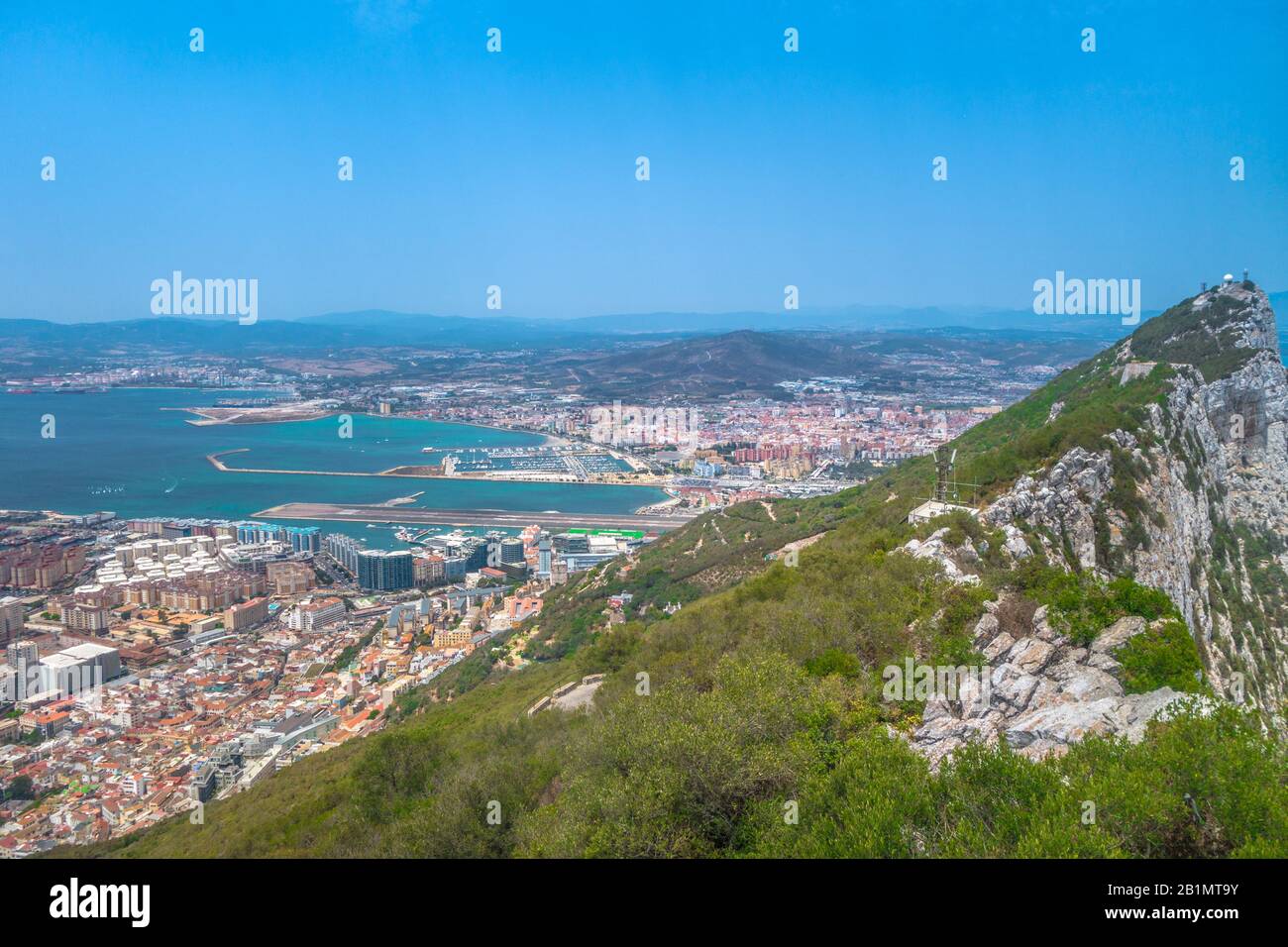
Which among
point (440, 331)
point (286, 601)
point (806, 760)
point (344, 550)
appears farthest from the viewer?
point (440, 331)

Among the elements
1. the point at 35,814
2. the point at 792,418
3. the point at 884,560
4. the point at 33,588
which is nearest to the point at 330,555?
the point at 33,588

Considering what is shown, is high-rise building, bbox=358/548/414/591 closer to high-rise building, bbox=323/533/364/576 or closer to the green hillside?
high-rise building, bbox=323/533/364/576

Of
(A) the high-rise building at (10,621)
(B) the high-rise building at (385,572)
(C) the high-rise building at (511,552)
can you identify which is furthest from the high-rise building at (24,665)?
(C) the high-rise building at (511,552)

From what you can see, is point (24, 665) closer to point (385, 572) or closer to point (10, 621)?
point (10, 621)

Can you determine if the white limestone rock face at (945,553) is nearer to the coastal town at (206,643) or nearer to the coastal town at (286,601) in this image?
the coastal town at (286,601)

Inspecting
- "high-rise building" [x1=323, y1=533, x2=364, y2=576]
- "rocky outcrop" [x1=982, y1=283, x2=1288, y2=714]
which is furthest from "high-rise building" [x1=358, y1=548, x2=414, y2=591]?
"rocky outcrop" [x1=982, y1=283, x2=1288, y2=714]

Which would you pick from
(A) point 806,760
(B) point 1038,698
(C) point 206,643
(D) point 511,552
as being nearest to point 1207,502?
(B) point 1038,698

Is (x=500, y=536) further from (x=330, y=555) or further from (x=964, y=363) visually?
(x=964, y=363)
